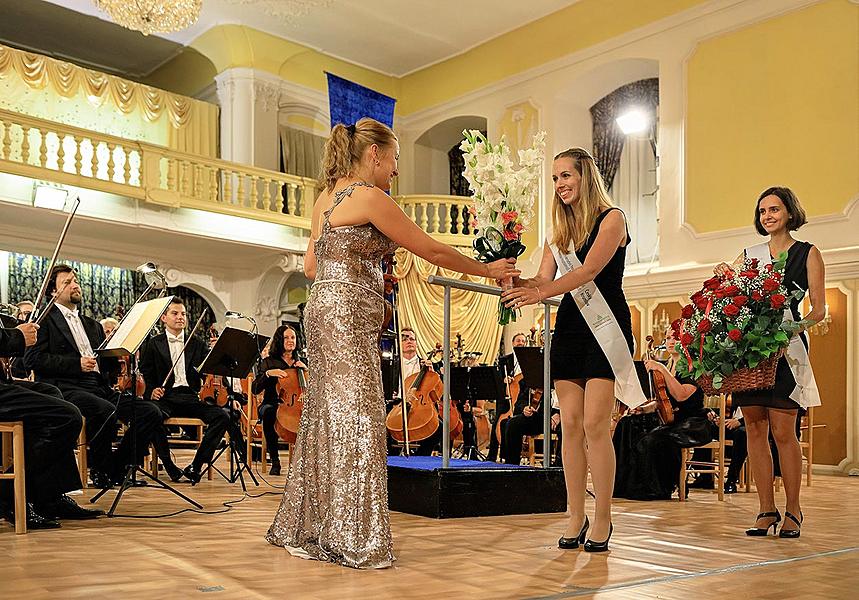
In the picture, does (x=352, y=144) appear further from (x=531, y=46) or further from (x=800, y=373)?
(x=531, y=46)

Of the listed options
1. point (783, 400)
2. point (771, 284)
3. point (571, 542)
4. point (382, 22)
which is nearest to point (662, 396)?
point (783, 400)

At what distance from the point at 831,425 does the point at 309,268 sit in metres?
8.07

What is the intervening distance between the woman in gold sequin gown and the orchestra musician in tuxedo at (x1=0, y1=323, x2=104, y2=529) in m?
1.23

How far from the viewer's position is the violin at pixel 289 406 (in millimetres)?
6234

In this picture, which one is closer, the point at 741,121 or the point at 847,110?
the point at 847,110

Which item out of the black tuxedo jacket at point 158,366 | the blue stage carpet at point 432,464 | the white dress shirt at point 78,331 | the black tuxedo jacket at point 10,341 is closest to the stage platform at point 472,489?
the blue stage carpet at point 432,464

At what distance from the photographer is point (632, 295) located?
11.9 m

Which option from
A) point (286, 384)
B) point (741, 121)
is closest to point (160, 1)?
point (286, 384)

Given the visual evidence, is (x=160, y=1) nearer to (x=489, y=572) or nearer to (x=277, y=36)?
(x=277, y=36)

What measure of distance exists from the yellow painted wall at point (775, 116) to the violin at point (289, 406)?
687 centimetres

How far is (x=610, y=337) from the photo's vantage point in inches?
125

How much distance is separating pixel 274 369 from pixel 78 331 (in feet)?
5.74

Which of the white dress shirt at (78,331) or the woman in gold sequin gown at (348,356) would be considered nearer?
the woman in gold sequin gown at (348,356)

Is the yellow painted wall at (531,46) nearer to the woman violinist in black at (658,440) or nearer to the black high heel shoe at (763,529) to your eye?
the woman violinist in black at (658,440)
